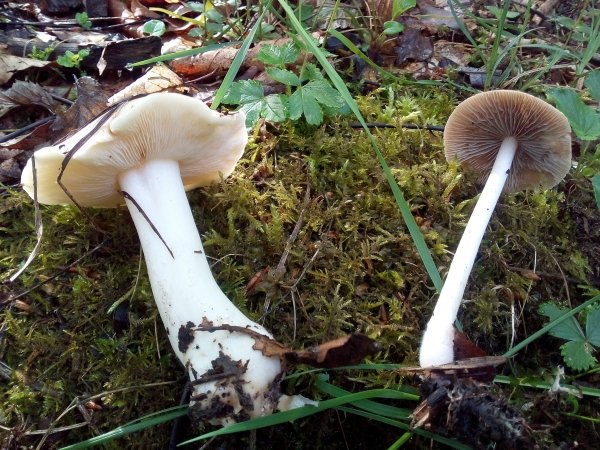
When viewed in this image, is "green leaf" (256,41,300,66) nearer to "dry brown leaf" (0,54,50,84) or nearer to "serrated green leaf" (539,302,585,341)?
"dry brown leaf" (0,54,50,84)

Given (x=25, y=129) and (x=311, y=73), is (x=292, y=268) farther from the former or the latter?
(x=25, y=129)

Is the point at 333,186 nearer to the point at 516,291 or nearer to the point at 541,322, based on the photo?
the point at 516,291

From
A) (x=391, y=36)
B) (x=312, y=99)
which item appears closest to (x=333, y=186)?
(x=312, y=99)

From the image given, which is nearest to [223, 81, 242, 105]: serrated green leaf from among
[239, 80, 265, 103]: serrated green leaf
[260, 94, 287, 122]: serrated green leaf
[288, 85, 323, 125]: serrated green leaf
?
[239, 80, 265, 103]: serrated green leaf

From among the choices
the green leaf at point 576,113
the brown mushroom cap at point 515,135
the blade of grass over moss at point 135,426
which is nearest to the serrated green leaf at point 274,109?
the brown mushroom cap at point 515,135

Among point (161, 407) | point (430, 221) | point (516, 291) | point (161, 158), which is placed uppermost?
point (161, 158)

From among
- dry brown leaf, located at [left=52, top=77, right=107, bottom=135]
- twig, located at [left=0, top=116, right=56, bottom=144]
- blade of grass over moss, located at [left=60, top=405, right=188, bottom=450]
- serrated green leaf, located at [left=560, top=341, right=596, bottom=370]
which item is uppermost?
dry brown leaf, located at [left=52, top=77, right=107, bottom=135]
